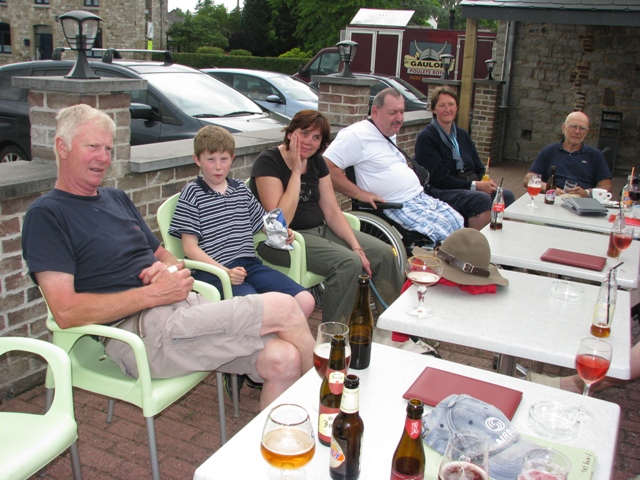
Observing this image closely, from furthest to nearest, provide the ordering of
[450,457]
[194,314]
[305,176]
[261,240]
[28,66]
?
1. [28,66]
2. [305,176]
3. [261,240]
4. [194,314]
5. [450,457]

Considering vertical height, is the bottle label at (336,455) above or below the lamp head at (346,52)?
below

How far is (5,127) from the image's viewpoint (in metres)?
6.16

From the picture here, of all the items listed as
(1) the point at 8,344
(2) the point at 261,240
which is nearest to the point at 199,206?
(2) the point at 261,240

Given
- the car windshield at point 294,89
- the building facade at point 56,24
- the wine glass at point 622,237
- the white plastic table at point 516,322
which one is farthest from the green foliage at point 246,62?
the white plastic table at point 516,322

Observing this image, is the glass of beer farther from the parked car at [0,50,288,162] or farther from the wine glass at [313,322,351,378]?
the parked car at [0,50,288,162]

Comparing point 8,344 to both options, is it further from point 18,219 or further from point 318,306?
point 318,306

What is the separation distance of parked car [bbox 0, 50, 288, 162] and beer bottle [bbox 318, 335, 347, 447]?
425 centimetres

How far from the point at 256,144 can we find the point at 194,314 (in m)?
2.04

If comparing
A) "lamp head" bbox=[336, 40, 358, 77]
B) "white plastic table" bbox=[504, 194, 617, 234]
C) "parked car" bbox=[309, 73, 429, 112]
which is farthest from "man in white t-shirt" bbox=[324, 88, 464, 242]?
"parked car" bbox=[309, 73, 429, 112]

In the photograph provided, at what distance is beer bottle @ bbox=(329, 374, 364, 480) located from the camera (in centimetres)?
137

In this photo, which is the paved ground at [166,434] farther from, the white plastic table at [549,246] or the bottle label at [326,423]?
the bottle label at [326,423]

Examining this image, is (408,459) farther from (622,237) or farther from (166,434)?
(622,237)

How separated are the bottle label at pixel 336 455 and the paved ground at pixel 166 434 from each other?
1360 mm

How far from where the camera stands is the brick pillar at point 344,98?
18.5ft
